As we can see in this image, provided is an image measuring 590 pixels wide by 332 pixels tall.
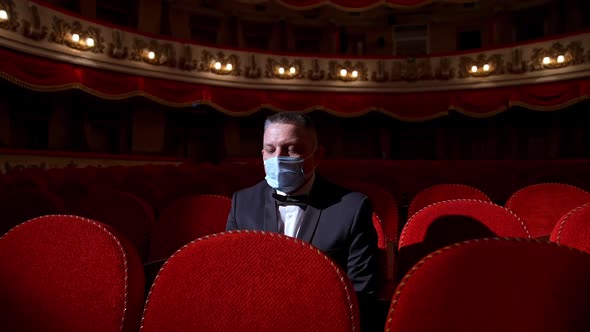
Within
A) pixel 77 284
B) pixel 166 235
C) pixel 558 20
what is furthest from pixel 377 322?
pixel 558 20

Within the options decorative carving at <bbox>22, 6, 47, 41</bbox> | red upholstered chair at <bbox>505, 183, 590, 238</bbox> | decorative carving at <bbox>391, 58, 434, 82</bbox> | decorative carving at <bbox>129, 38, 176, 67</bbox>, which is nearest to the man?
red upholstered chair at <bbox>505, 183, 590, 238</bbox>

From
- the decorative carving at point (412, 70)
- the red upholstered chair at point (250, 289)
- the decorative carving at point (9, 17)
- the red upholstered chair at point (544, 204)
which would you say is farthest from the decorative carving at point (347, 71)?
the red upholstered chair at point (250, 289)

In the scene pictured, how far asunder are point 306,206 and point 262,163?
30.0ft

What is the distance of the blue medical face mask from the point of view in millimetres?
1386

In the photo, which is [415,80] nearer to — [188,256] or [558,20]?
[558,20]

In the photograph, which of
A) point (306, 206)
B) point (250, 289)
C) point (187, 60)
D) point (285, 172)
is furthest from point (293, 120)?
point (187, 60)

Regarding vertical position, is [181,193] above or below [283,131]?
below

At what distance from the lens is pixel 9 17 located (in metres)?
7.64

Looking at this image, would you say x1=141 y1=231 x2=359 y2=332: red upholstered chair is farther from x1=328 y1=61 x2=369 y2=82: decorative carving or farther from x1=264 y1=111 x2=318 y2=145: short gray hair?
x1=328 y1=61 x2=369 y2=82: decorative carving

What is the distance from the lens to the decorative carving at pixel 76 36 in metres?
8.74

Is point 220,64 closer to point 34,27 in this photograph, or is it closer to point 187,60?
point 187,60

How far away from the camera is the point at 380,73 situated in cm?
1284

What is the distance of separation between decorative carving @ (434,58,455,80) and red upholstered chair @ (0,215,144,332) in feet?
41.8

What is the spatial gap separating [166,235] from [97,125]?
10170 mm
